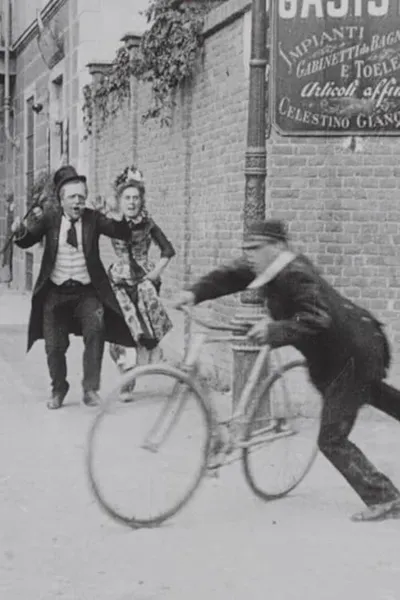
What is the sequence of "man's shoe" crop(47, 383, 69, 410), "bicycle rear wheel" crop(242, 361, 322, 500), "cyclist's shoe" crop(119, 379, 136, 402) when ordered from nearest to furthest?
1. "cyclist's shoe" crop(119, 379, 136, 402)
2. "bicycle rear wheel" crop(242, 361, 322, 500)
3. "man's shoe" crop(47, 383, 69, 410)

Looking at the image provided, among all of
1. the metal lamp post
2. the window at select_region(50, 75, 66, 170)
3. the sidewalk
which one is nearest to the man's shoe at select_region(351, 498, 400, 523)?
the metal lamp post

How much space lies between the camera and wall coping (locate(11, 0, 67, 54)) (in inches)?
769

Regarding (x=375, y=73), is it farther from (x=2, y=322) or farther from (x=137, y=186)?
(x=2, y=322)

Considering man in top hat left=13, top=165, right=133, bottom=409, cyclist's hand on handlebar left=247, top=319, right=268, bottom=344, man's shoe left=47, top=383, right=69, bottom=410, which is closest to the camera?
cyclist's hand on handlebar left=247, top=319, right=268, bottom=344

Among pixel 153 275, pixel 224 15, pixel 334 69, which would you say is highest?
pixel 224 15

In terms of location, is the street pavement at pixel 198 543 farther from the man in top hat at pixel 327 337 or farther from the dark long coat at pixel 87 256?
the dark long coat at pixel 87 256

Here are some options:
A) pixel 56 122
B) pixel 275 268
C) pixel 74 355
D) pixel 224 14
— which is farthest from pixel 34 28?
pixel 275 268

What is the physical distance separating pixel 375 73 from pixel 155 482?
15.8ft

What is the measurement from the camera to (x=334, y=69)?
32.4 ft

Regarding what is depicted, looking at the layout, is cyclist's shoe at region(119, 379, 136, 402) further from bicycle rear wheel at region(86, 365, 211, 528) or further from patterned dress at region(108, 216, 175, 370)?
patterned dress at region(108, 216, 175, 370)

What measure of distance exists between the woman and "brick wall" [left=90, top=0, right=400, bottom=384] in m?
0.93

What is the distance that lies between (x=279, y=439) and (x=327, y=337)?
770 millimetres

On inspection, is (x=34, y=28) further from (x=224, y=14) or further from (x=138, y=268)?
(x=138, y=268)

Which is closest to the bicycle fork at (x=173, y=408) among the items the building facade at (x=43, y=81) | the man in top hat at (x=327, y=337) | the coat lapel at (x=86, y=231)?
the man in top hat at (x=327, y=337)
